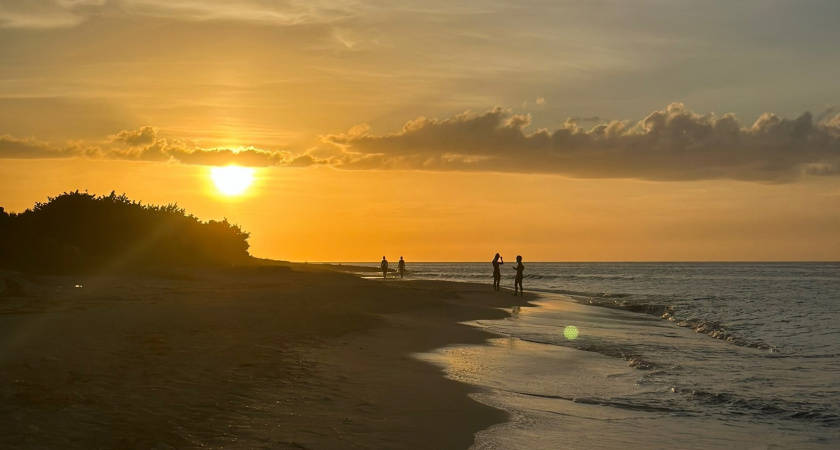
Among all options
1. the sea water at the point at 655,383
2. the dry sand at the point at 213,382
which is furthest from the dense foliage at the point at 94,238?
the sea water at the point at 655,383

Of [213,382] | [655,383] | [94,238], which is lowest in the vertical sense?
[655,383]

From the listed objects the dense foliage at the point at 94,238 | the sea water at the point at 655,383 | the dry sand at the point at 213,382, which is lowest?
the sea water at the point at 655,383

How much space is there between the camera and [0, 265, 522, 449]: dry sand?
7828mm

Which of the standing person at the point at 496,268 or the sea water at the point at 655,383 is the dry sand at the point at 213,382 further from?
the standing person at the point at 496,268

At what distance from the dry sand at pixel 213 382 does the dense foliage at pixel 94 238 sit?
64.1 ft

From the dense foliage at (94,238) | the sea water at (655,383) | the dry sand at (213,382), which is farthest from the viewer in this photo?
the dense foliage at (94,238)

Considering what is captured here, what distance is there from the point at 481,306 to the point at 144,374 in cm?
2655

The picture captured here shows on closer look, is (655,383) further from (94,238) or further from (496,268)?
(94,238)

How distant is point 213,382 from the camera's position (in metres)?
10.5

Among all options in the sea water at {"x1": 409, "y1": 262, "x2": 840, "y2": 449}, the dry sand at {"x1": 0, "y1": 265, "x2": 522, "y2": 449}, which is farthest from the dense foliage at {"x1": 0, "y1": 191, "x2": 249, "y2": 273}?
the sea water at {"x1": 409, "y1": 262, "x2": 840, "y2": 449}

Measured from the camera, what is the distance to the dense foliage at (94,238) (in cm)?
3786

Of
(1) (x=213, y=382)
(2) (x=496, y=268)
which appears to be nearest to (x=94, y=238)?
(2) (x=496, y=268)

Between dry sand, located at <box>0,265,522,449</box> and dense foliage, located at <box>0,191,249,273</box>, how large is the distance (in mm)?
19538

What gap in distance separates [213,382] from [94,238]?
41241 mm
